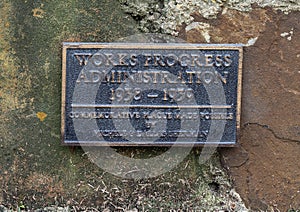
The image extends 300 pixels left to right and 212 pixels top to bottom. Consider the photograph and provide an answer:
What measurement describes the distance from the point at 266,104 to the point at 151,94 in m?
0.56

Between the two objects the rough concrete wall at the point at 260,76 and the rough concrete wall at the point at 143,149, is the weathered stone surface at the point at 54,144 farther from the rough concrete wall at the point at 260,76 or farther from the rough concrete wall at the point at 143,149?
the rough concrete wall at the point at 260,76

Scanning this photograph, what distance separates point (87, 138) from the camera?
2.54 m

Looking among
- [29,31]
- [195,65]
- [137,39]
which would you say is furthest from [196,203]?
[29,31]

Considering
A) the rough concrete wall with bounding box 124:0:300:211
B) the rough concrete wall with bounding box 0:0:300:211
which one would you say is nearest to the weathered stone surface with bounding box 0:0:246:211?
the rough concrete wall with bounding box 0:0:300:211

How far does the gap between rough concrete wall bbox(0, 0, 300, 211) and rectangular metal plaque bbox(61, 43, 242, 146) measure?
0.28ft

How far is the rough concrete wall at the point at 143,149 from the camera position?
2.58m

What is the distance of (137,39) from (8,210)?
103 centimetres

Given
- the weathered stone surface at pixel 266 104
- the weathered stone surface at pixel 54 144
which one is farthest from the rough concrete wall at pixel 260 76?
the weathered stone surface at pixel 54 144

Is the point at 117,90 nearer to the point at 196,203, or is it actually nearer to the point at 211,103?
the point at 211,103

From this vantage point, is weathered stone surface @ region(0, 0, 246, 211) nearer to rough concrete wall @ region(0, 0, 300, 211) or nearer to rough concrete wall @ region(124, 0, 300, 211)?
rough concrete wall @ region(0, 0, 300, 211)

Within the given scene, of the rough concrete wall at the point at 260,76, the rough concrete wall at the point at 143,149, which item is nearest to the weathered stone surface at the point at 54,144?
the rough concrete wall at the point at 143,149

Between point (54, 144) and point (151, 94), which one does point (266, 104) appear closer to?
point (151, 94)

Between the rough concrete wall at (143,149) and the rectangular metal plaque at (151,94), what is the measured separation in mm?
84

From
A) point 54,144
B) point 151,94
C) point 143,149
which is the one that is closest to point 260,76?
point 151,94
